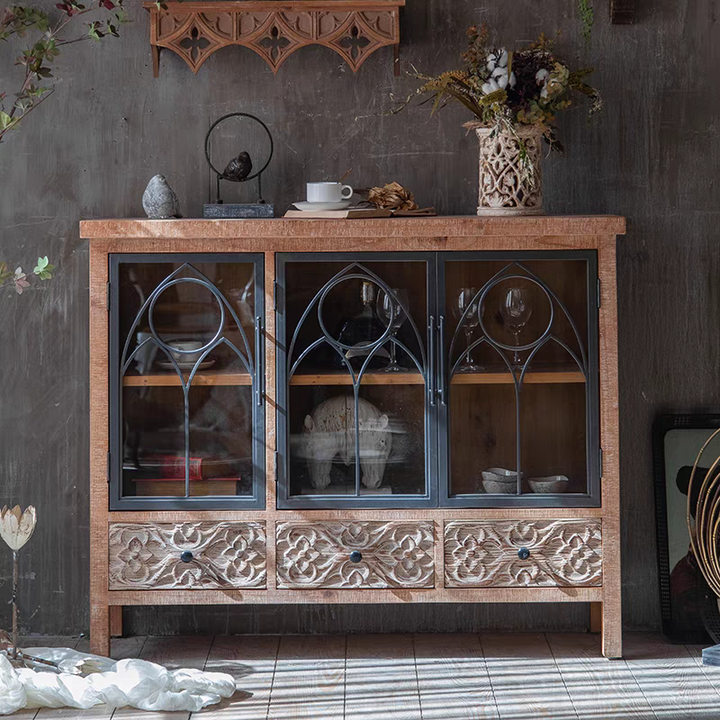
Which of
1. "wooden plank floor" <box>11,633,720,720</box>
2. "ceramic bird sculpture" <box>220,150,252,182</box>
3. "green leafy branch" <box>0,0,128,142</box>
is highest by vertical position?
"green leafy branch" <box>0,0,128,142</box>

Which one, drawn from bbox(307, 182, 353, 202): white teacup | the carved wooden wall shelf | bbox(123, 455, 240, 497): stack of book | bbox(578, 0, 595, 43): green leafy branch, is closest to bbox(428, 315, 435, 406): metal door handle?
bbox(307, 182, 353, 202): white teacup

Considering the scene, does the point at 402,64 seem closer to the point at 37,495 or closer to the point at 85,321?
the point at 85,321

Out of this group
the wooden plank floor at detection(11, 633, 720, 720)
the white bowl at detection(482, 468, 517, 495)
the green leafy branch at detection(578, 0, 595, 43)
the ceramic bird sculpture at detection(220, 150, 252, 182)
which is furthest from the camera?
the green leafy branch at detection(578, 0, 595, 43)

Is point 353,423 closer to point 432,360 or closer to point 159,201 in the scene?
point 432,360

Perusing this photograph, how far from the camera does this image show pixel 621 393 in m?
3.13

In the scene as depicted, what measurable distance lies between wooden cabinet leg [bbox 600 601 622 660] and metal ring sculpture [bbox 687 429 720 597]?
278 mm

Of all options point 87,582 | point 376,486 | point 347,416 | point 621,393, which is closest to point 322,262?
point 347,416

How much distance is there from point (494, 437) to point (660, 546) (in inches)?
28.3

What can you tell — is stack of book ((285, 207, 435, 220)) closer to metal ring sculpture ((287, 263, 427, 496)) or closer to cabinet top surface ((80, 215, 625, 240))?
cabinet top surface ((80, 215, 625, 240))

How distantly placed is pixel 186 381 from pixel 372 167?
0.88 m

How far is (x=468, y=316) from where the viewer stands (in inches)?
109

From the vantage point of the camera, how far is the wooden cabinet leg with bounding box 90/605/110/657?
282 centimetres

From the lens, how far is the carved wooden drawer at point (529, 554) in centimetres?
279

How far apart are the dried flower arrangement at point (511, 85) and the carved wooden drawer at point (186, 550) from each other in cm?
132
